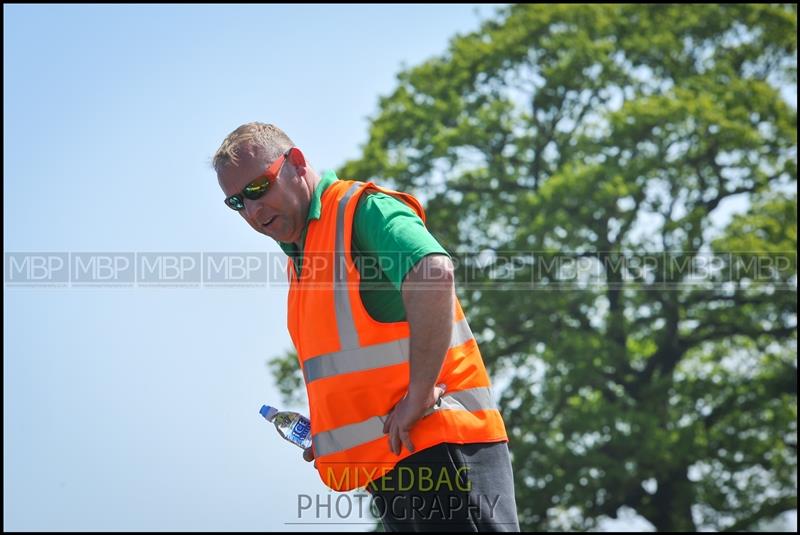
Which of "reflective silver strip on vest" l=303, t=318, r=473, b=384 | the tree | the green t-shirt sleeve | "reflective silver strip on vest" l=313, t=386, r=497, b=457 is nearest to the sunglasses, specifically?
the green t-shirt sleeve

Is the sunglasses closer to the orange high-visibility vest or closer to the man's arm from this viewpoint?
the orange high-visibility vest

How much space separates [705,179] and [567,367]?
14.0 feet

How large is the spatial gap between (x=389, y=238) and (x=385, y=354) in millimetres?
346

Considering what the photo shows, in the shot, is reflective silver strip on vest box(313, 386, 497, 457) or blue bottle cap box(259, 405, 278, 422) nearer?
reflective silver strip on vest box(313, 386, 497, 457)

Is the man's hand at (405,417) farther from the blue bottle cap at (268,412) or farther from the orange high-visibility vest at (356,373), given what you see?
the blue bottle cap at (268,412)

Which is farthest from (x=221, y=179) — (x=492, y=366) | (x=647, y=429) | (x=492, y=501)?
(x=492, y=366)

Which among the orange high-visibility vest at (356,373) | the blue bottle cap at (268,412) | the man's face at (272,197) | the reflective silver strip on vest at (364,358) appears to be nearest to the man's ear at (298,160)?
the man's face at (272,197)

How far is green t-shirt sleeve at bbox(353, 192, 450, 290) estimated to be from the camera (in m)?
2.55

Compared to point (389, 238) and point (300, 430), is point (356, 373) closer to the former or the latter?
point (389, 238)

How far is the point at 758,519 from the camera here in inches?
608

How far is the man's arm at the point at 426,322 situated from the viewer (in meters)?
2.52

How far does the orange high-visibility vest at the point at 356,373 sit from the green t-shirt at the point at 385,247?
4 cm

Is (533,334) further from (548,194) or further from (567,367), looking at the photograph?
(548,194)

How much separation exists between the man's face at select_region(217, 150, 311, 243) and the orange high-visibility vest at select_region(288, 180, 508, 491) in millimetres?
131
